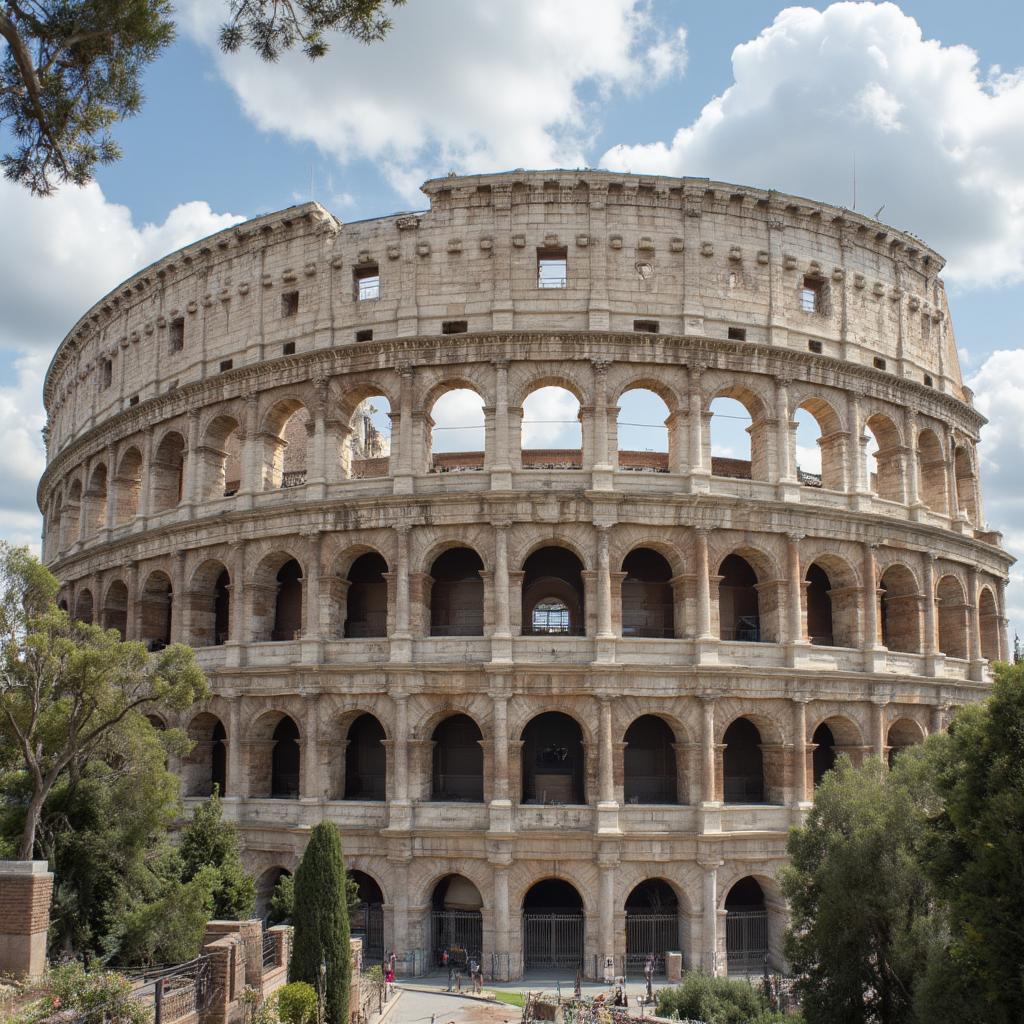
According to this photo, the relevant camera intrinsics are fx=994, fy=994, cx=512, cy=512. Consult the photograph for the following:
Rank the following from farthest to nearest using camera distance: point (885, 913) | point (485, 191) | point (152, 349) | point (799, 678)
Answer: point (152, 349), point (485, 191), point (799, 678), point (885, 913)

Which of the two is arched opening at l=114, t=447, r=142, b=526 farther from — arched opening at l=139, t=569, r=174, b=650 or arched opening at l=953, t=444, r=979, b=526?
arched opening at l=953, t=444, r=979, b=526

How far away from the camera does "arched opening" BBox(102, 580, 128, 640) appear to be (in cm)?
3284

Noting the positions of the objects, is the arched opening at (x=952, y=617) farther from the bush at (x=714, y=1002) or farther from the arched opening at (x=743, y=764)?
the bush at (x=714, y=1002)

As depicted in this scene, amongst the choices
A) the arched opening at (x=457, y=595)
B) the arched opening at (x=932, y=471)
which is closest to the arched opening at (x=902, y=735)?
the arched opening at (x=932, y=471)

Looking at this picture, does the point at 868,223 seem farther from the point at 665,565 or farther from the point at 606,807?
the point at 606,807

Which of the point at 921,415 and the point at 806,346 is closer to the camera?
the point at 806,346

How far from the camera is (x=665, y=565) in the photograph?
91.9 feet

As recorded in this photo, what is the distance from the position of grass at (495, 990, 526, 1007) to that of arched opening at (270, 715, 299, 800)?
8862 mm

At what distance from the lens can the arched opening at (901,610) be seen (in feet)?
94.9

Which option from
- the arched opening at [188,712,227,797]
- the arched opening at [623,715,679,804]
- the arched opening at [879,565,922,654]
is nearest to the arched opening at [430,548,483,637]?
the arched opening at [623,715,679,804]

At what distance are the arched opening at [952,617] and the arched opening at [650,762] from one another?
10.1m

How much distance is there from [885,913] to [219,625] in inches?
832

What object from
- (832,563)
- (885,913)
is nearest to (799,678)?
(832,563)

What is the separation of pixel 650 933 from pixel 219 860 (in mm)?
10792
